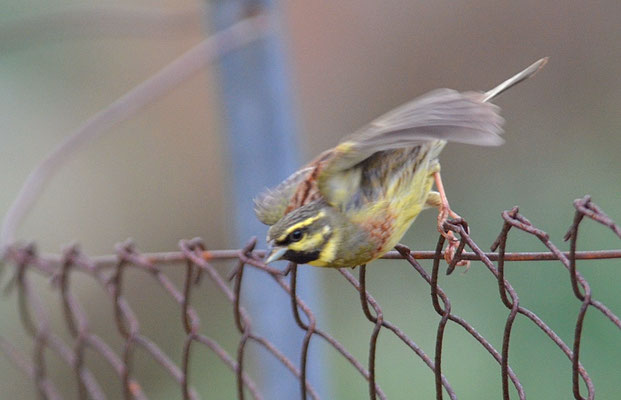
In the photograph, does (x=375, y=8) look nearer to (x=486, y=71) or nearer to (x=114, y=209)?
(x=486, y=71)

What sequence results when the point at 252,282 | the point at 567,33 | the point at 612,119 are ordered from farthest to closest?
the point at 567,33, the point at 612,119, the point at 252,282

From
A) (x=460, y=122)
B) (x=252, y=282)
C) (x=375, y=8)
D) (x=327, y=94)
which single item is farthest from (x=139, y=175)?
(x=460, y=122)

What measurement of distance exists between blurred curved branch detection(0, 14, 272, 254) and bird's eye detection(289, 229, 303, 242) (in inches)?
58.7

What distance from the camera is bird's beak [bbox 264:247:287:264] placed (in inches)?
91.7

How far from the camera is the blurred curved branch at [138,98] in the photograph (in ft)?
12.2

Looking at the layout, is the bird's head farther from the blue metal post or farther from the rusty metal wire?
the blue metal post

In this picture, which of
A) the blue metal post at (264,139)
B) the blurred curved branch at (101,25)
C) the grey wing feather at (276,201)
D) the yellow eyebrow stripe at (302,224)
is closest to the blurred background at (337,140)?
the blurred curved branch at (101,25)

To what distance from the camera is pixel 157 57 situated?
9.10 metres

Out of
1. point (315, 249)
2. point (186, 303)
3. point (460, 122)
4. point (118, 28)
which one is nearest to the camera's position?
point (460, 122)

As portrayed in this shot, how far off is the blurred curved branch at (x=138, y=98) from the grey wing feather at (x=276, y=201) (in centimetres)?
120

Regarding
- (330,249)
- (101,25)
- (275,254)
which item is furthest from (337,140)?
(275,254)

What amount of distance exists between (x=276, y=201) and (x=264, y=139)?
3.91ft

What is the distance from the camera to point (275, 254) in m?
2.34

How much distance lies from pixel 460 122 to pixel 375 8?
6.68 meters
